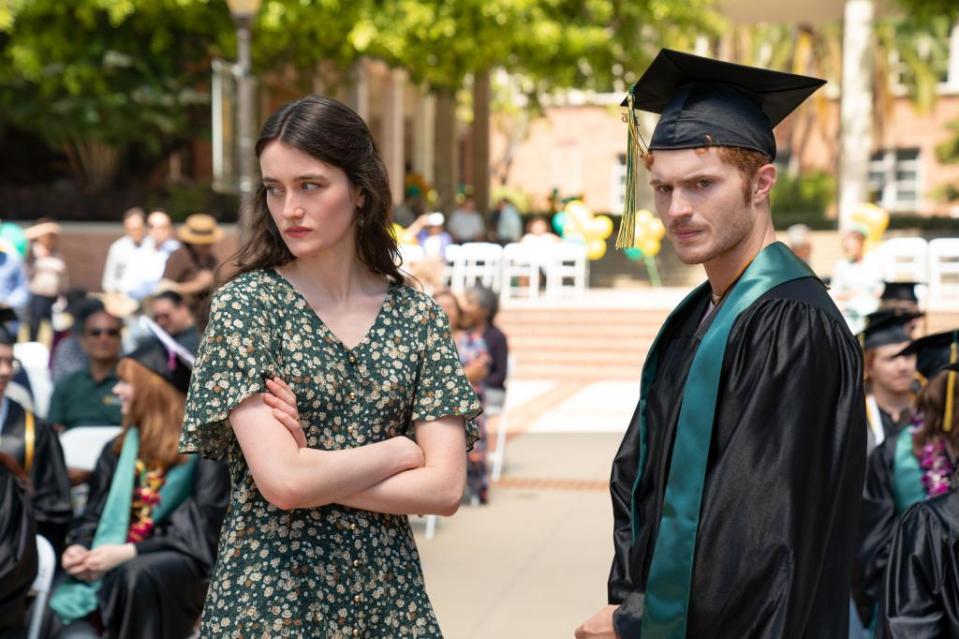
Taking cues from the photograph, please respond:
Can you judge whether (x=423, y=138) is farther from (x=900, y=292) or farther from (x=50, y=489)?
(x=50, y=489)

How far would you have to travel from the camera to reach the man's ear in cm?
249

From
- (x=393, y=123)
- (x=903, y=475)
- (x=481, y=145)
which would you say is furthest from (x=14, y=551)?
(x=393, y=123)

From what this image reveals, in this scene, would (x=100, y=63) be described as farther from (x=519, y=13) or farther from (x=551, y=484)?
(x=551, y=484)

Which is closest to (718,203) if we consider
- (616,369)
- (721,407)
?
(721,407)

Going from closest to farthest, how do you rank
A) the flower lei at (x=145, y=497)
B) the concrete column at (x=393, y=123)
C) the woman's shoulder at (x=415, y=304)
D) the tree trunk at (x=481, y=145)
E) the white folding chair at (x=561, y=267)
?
1. the woman's shoulder at (x=415, y=304)
2. the flower lei at (x=145, y=497)
3. the white folding chair at (x=561, y=267)
4. the tree trunk at (x=481, y=145)
5. the concrete column at (x=393, y=123)

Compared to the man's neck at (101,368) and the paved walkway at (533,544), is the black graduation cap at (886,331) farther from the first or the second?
the man's neck at (101,368)

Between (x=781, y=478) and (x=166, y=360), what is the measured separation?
3.35m

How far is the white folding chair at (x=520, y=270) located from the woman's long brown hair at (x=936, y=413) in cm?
1409

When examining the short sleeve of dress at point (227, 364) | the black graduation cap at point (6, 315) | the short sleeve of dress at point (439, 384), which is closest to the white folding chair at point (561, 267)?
the black graduation cap at point (6, 315)

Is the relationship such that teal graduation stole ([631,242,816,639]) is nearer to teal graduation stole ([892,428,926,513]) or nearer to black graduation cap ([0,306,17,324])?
teal graduation stole ([892,428,926,513])

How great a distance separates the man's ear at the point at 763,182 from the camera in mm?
2494

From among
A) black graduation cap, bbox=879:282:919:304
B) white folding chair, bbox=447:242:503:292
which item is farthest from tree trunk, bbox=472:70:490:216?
black graduation cap, bbox=879:282:919:304

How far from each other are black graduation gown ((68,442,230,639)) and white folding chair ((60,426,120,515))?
121cm

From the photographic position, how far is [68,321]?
10.6 m
